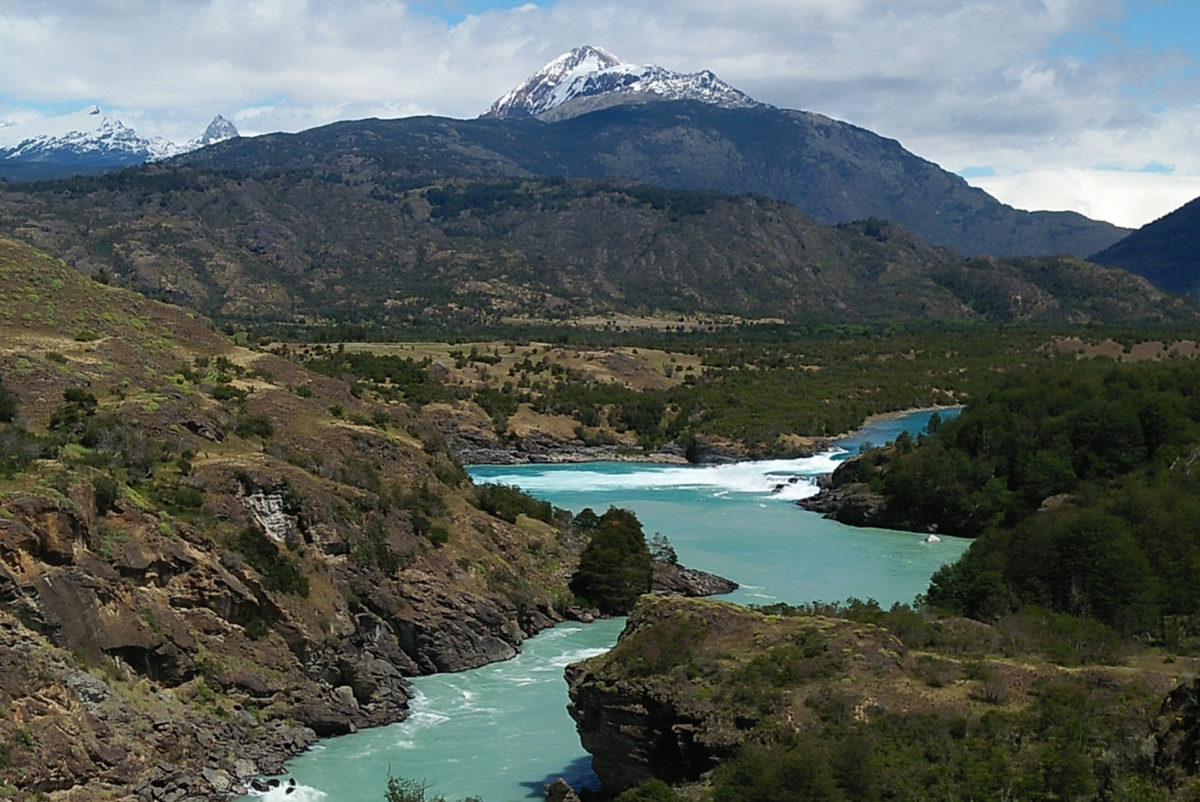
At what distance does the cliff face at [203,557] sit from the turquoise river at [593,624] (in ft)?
4.64

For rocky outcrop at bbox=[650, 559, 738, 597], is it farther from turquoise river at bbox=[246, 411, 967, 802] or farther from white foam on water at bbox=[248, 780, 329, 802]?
white foam on water at bbox=[248, 780, 329, 802]

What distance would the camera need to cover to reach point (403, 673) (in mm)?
42250

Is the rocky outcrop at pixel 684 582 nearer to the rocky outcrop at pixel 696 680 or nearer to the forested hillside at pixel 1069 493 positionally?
the forested hillside at pixel 1069 493

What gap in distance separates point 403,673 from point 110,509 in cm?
1105

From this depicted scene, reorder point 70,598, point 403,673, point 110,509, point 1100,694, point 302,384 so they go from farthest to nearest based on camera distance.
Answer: point 302,384 → point 403,673 → point 110,509 → point 70,598 → point 1100,694

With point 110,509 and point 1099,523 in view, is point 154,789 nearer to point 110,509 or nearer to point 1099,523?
point 110,509

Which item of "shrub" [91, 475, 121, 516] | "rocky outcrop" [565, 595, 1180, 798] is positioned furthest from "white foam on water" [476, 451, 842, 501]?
"rocky outcrop" [565, 595, 1180, 798]

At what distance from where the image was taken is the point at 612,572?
170 ft

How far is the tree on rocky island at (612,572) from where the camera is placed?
2034 inches

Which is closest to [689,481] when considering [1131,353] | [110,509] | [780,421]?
[780,421]

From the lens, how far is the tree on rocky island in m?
51.7

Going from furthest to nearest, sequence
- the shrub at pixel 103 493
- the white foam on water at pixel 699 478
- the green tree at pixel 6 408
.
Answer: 1. the white foam on water at pixel 699 478
2. the green tree at pixel 6 408
3. the shrub at pixel 103 493

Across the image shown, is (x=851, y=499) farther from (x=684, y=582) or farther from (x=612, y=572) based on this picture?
(x=612, y=572)

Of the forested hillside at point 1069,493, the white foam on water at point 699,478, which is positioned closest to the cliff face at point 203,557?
the forested hillside at point 1069,493
